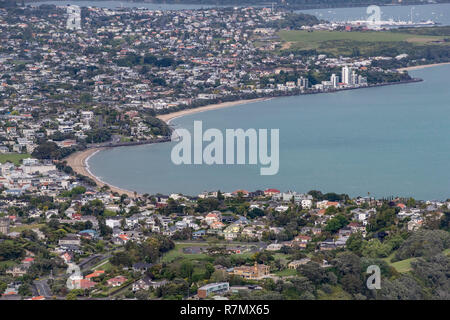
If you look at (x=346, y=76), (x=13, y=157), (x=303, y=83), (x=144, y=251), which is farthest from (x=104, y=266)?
(x=346, y=76)

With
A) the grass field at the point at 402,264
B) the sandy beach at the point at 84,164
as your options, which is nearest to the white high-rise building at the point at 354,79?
the sandy beach at the point at 84,164

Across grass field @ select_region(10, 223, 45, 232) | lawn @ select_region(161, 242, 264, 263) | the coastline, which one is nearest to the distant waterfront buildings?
grass field @ select_region(10, 223, 45, 232)

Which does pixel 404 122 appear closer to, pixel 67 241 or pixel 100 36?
pixel 67 241

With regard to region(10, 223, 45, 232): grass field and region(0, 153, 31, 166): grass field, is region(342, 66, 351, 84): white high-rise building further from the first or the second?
region(10, 223, 45, 232): grass field

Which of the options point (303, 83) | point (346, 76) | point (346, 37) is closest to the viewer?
point (303, 83)

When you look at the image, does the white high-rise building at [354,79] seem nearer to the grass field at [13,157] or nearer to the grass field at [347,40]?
the grass field at [347,40]

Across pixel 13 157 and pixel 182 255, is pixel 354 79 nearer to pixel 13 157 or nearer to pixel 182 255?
pixel 13 157

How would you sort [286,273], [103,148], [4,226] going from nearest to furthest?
[286,273]
[4,226]
[103,148]

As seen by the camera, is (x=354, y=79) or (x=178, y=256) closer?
(x=178, y=256)
